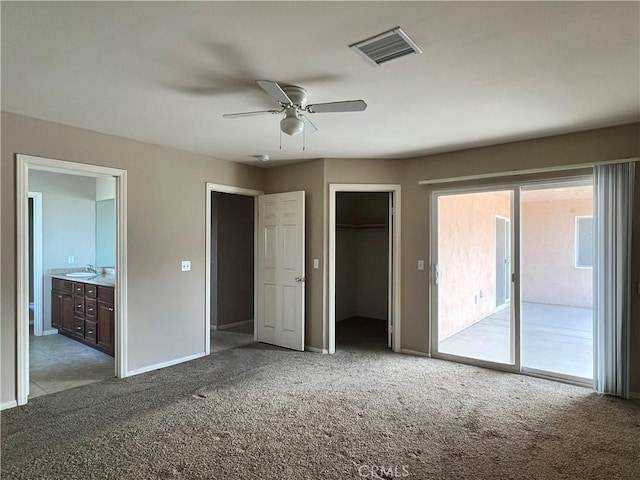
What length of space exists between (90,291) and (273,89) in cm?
402

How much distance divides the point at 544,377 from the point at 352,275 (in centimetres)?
385

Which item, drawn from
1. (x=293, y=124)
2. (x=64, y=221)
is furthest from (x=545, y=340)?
(x=64, y=221)

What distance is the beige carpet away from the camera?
7.54 ft

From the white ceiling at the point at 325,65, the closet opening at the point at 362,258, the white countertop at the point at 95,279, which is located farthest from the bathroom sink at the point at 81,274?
the closet opening at the point at 362,258

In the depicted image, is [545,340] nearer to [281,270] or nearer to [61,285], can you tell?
[281,270]

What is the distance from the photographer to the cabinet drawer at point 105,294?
4.46 m

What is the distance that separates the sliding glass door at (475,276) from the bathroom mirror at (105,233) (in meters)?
4.94

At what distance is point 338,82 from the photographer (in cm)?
254

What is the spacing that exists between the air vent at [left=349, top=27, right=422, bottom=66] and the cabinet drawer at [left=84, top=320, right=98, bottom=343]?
456 cm

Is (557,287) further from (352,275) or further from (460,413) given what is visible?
(352,275)

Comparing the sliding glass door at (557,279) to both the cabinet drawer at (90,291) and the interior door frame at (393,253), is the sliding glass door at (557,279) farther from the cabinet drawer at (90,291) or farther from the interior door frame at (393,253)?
the cabinet drawer at (90,291)

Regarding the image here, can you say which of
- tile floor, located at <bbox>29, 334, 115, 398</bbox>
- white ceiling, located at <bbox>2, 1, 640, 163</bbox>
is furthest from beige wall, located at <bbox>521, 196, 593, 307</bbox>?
tile floor, located at <bbox>29, 334, 115, 398</bbox>

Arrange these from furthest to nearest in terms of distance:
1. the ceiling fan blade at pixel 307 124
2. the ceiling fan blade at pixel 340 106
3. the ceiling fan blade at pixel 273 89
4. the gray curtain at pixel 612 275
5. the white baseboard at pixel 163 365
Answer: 1. the white baseboard at pixel 163 365
2. the gray curtain at pixel 612 275
3. the ceiling fan blade at pixel 307 124
4. the ceiling fan blade at pixel 340 106
5. the ceiling fan blade at pixel 273 89

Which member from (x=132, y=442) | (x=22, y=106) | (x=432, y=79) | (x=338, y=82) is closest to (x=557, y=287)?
(x=432, y=79)
